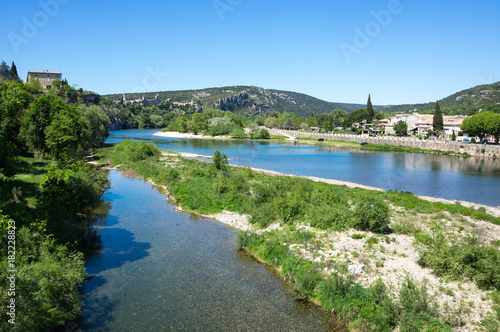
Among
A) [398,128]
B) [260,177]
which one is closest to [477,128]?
[398,128]

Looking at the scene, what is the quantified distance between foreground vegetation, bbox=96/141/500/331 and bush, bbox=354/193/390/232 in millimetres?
58

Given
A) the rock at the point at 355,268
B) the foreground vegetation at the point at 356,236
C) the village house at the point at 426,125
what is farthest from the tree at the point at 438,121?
the rock at the point at 355,268

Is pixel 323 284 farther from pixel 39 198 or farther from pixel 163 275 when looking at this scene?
pixel 39 198

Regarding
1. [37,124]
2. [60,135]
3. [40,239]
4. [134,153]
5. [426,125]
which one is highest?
[426,125]

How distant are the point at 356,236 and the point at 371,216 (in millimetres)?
1736

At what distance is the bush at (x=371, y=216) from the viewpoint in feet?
61.0

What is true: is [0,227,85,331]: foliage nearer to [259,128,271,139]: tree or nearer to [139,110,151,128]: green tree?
[259,128,271,139]: tree

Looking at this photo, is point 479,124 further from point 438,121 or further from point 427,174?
point 427,174

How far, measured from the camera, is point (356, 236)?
17828 mm

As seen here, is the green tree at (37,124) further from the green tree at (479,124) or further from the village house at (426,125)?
the village house at (426,125)

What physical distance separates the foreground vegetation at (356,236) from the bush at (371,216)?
0.06 meters

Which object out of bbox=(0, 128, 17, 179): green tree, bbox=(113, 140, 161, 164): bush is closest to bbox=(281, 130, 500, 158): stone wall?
bbox=(113, 140, 161, 164): bush

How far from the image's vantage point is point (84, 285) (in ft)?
47.8

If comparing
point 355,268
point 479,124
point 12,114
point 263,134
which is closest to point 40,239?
point 355,268
